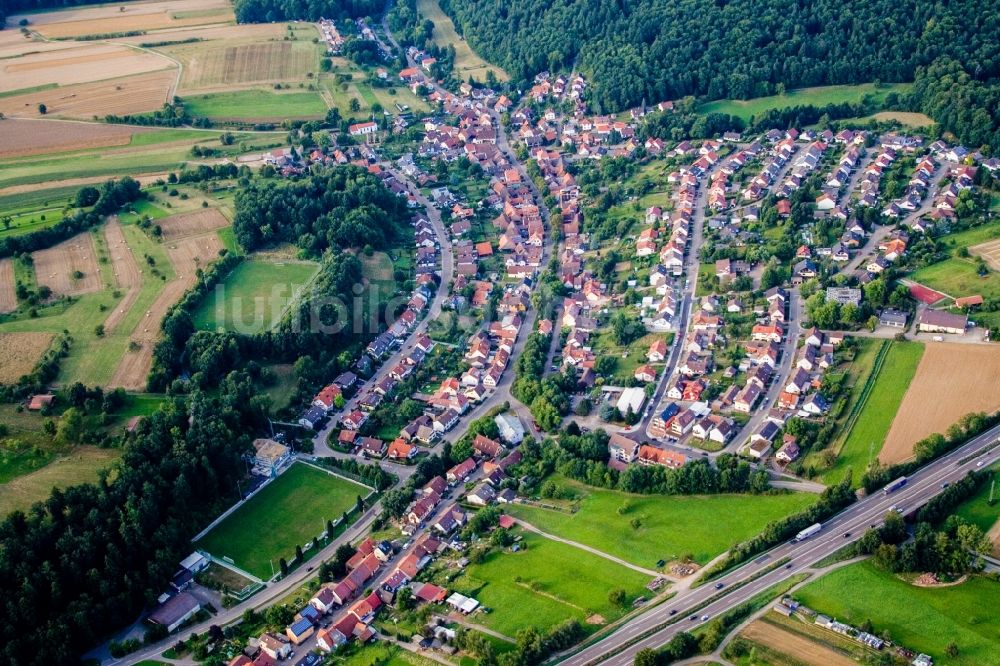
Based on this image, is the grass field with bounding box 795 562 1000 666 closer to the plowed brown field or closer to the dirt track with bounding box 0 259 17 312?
the dirt track with bounding box 0 259 17 312

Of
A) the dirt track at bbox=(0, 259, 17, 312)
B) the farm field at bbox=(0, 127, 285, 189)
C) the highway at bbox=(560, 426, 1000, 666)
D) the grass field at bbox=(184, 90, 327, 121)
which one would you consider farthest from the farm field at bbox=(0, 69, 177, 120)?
the highway at bbox=(560, 426, 1000, 666)

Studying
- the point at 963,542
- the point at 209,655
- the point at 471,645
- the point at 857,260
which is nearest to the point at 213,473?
the point at 209,655

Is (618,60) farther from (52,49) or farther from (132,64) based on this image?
(52,49)

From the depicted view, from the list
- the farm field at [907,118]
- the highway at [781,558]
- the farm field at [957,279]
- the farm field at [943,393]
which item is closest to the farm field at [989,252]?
the farm field at [957,279]

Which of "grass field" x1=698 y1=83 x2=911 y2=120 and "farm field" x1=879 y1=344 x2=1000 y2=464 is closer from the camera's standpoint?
"farm field" x1=879 y1=344 x2=1000 y2=464

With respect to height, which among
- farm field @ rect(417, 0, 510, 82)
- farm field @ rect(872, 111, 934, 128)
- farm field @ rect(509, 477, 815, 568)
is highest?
farm field @ rect(417, 0, 510, 82)

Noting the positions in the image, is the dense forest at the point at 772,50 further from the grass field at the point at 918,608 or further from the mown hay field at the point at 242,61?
the grass field at the point at 918,608

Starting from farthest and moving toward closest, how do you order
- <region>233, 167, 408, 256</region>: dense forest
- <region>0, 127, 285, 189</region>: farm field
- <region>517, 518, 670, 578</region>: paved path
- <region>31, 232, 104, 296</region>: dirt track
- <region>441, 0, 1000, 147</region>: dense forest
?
1. <region>441, 0, 1000, 147</region>: dense forest
2. <region>0, 127, 285, 189</region>: farm field
3. <region>233, 167, 408, 256</region>: dense forest
4. <region>31, 232, 104, 296</region>: dirt track
5. <region>517, 518, 670, 578</region>: paved path
